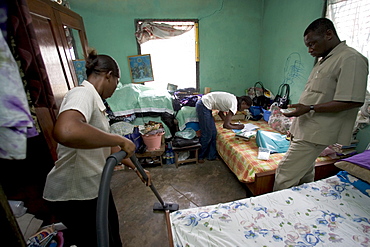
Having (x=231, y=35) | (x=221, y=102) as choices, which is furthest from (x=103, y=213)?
(x=231, y=35)

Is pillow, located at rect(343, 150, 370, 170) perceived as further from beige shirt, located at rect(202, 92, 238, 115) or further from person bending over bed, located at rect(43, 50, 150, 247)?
person bending over bed, located at rect(43, 50, 150, 247)

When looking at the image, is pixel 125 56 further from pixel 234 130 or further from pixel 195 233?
pixel 195 233

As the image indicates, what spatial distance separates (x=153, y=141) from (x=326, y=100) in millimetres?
2023

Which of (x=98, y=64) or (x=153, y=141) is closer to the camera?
(x=98, y=64)

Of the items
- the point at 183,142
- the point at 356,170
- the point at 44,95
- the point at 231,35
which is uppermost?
the point at 231,35

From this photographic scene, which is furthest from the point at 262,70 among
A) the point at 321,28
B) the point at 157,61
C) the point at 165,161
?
the point at 165,161

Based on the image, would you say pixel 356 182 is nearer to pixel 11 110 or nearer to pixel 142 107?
pixel 11 110

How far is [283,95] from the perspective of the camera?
2.96 meters

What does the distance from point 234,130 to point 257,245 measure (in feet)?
6.22

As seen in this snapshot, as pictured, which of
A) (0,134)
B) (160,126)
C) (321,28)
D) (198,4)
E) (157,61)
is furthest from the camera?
(157,61)

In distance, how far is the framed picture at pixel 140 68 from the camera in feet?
10.6

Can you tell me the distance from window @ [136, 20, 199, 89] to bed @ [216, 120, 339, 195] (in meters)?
1.75

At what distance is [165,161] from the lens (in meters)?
2.75

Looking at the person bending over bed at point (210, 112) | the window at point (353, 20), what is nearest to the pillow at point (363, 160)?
the window at point (353, 20)
